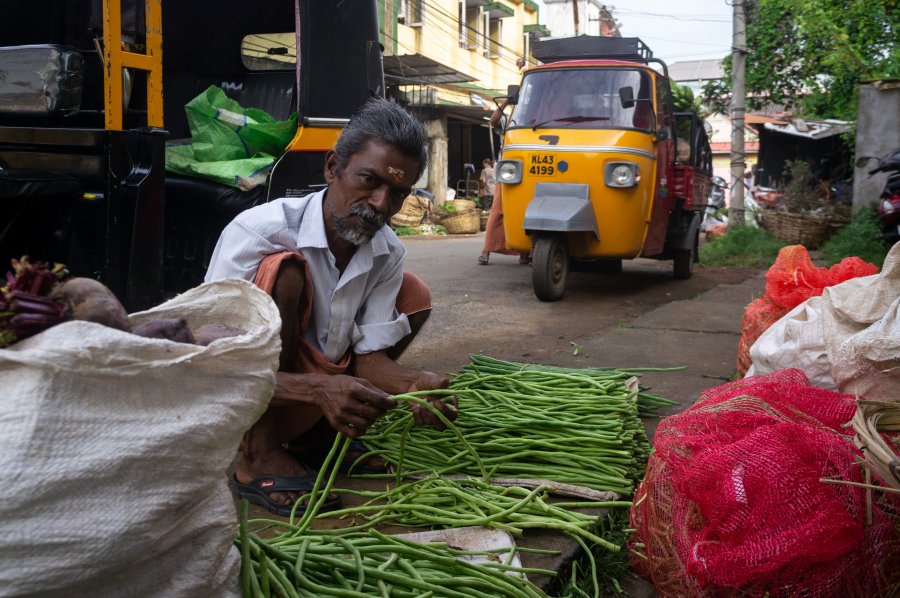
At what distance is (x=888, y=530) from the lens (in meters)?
1.73

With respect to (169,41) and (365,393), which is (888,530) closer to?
(365,393)

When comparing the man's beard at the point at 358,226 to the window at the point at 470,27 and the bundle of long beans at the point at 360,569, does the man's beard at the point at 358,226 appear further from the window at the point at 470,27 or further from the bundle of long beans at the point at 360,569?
the window at the point at 470,27

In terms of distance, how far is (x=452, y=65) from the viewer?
21297 mm

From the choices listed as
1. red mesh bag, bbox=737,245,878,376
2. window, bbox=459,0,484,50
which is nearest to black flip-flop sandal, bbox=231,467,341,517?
red mesh bag, bbox=737,245,878,376

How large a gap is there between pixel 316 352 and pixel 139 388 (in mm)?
1441

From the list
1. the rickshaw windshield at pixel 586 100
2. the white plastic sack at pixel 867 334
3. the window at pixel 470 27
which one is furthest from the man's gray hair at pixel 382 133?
the window at pixel 470 27

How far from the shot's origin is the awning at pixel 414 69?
1536 cm

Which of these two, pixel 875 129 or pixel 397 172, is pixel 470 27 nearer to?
pixel 875 129

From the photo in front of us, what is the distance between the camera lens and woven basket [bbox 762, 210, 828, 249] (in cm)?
1121

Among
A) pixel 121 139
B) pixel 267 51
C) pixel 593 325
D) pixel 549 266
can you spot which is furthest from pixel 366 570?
pixel 549 266

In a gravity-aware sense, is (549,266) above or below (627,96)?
below

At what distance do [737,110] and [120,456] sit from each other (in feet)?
41.7

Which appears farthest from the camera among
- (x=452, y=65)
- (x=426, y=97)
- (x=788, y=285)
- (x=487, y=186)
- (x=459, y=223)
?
(x=452, y=65)

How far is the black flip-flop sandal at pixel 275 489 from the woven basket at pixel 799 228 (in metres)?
10.1
